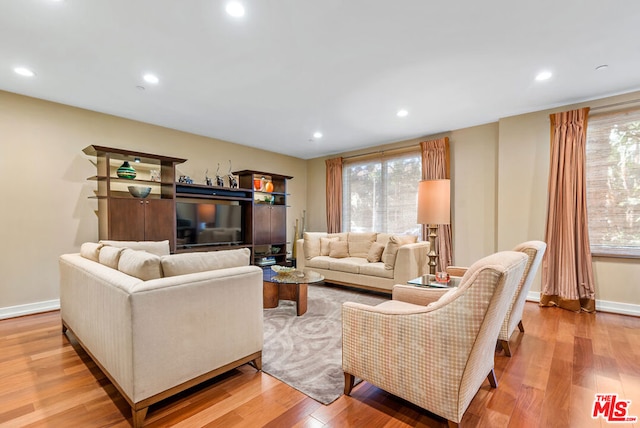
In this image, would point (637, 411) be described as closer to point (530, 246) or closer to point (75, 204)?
point (530, 246)

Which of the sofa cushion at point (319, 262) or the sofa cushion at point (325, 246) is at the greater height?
the sofa cushion at point (325, 246)

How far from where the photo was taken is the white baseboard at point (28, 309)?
10.7 ft

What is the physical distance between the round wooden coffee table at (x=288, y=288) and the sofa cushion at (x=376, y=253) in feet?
3.99

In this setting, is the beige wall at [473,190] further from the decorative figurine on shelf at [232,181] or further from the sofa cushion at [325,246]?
the decorative figurine on shelf at [232,181]

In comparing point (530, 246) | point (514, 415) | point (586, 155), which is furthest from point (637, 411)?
point (586, 155)

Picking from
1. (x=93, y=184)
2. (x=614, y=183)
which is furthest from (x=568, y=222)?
(x=93, y=184)

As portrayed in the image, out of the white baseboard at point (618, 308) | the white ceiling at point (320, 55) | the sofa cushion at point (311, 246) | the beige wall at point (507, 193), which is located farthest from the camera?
the sofa cushion at point (311, 246)

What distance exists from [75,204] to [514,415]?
4.91 meters

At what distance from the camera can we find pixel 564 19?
2051mm

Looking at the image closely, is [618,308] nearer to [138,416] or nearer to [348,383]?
[348,383]

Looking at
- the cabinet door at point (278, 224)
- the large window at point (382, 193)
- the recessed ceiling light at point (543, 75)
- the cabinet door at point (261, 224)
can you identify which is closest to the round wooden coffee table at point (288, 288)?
the cabinet door at point (261, 224)

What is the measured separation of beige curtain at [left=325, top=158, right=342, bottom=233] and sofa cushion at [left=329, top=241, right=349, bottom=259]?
1.12 metres

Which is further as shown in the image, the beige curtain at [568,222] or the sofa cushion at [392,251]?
the sofa cushion at [392,251]

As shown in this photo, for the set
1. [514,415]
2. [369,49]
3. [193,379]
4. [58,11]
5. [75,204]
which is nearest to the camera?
[514,415]
